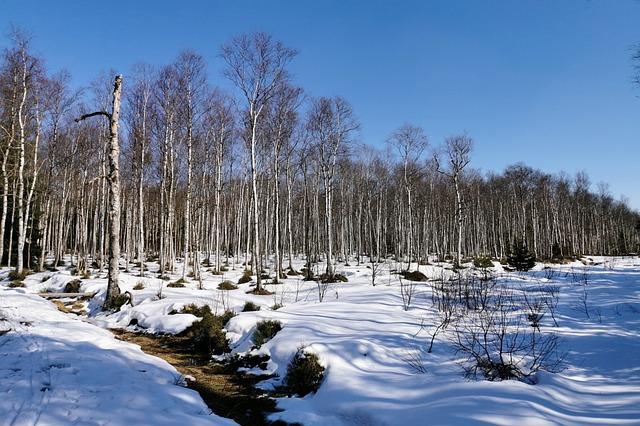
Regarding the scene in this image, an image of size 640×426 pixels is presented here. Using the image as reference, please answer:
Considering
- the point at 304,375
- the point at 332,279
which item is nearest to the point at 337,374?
the point at 304,375

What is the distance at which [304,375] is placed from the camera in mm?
5457

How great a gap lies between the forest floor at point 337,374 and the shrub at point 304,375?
0.46 ft

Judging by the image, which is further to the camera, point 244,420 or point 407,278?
point 407,278

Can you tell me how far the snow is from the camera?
11.9 feet

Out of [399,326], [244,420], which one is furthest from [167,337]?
[399,326]

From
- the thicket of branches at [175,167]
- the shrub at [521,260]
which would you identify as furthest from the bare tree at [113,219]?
the shrub at [521,260]

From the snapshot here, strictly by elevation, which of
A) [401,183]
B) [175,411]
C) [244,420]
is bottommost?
[244,420]

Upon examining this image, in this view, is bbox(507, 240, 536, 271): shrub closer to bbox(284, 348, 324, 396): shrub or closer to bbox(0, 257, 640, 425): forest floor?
bbox(0, 257, 640, 425): forest floor

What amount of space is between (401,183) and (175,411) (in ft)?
108

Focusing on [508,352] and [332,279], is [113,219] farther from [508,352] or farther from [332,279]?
[508,352]

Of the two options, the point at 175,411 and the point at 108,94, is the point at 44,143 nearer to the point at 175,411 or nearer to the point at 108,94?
the point at 108,94

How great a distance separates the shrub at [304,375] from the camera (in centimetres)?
532

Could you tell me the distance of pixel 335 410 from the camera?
176 inches

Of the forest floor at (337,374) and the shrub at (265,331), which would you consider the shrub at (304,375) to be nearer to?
the forest floor at (337,374)
